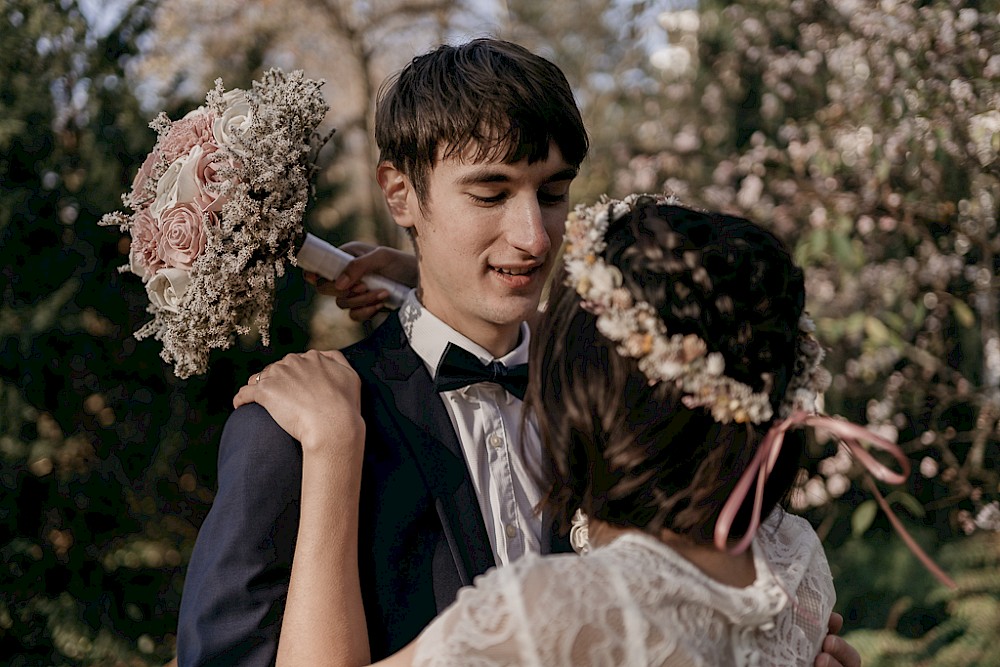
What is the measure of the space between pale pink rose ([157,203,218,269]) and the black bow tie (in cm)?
57

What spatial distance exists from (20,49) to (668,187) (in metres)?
3.74

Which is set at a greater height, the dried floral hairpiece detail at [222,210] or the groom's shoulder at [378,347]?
the dried floral hairpiece detail at [222,210]

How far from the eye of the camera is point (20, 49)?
348 centimetres

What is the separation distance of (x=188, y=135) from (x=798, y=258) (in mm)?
3391

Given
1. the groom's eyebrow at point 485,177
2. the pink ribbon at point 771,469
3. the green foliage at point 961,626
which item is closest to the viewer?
the pink ribbon at point 771,469

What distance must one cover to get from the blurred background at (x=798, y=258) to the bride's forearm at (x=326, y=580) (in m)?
0.89

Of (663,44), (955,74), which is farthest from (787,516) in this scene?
(663,44)

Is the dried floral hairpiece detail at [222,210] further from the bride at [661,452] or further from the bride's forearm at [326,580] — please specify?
the bride at [661,452]

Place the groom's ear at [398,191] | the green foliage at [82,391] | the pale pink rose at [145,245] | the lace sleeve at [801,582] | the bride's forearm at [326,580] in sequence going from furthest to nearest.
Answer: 1. the green foliage at [82,391]
2. the groom's ear at [398,191]
3. the pale pink rose at [145,245]
4. the bride's forearm at [326,580]
5. the lace sleeve at [801,582]

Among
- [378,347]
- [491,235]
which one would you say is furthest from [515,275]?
[378,347]

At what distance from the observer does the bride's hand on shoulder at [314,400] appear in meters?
1.84

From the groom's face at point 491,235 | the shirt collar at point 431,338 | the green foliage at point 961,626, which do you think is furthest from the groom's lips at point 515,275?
the green foliage at point 961,626

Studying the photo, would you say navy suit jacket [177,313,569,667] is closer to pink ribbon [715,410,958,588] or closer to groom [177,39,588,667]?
groom [177,39,588,667]

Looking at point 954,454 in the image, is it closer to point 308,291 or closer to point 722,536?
point 308,291
